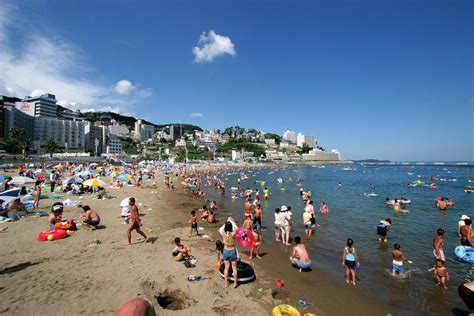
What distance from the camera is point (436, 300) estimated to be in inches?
291

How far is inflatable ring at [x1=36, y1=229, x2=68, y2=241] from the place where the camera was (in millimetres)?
10000

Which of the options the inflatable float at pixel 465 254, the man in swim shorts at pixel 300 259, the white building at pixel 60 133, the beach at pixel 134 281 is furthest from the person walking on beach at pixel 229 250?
the white building at pixel 60 133

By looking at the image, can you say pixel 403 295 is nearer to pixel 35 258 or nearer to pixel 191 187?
pixel 35 258

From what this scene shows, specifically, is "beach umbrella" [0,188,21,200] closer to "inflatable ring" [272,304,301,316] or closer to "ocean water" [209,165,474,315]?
"ocean water" [209,165,474,315]

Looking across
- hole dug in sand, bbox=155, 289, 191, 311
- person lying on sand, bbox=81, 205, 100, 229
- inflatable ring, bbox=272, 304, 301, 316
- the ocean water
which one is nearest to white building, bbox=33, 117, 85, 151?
person lying on sand, bbox=81, 205, 100, 229

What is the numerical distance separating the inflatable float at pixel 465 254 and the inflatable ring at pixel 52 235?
15.2 m

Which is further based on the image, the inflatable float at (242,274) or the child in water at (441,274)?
the child in water at (441,274)

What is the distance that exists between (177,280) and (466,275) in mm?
9480

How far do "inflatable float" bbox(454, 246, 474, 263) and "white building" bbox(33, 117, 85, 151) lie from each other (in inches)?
4511

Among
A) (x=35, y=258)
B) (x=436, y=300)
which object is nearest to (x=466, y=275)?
(x=436, y=300)

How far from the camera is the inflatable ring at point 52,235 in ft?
32.8

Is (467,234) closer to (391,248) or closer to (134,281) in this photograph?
(391,248)

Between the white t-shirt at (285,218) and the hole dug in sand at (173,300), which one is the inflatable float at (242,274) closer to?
the hole dug in sand at (173,300)

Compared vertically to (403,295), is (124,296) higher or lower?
higher
